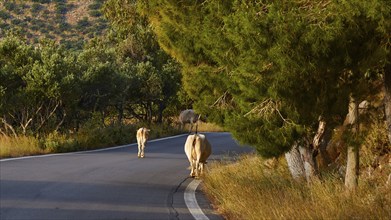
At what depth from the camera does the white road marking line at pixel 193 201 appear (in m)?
11.3

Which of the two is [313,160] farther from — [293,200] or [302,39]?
[302,39]

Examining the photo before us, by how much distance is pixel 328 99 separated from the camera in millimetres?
9391

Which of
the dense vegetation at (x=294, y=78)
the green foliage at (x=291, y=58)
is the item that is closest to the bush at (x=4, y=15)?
the dense vegetation at (x=294, y=78)

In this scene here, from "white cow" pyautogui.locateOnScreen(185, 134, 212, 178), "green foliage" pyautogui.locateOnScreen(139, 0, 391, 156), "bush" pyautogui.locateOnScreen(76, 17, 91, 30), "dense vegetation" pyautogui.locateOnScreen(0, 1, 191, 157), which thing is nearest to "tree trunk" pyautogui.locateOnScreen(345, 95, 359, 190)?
"green foliage" pyautogui.locateOnScreen(139, 0, 391, 156)

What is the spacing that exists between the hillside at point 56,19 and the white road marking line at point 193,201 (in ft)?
216

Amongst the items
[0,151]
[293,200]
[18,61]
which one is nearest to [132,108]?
[18,61]

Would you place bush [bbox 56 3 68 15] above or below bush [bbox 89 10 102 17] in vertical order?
above

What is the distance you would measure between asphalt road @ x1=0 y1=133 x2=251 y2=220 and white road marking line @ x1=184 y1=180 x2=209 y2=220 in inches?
4.5

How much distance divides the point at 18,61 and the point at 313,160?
16.6 m

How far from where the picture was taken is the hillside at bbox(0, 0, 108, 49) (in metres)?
85.1

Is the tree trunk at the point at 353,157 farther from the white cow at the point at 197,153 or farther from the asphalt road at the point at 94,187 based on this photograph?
the white cow at the point at 197,153

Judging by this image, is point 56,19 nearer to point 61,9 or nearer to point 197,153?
point 61,9

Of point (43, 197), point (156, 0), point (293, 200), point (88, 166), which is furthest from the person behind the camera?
point (88, 166)

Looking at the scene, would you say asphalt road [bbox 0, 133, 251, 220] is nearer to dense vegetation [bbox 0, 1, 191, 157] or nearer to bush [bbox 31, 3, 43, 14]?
dense vegetation [bbox 0, 1, 191, 157]
